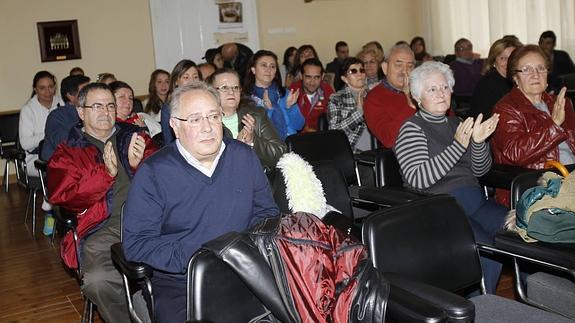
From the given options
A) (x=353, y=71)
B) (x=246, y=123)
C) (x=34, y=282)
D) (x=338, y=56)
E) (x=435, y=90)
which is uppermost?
(x=338, y=56)

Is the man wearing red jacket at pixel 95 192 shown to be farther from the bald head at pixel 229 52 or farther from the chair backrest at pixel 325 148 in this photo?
the bald head at pixel 229 52

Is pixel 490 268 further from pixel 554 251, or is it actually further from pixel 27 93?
pixel 27 93

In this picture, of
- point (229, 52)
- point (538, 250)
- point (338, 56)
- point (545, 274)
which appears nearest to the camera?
point (538, 250)

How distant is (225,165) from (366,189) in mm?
1005

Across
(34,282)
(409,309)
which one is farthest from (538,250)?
(34,282)

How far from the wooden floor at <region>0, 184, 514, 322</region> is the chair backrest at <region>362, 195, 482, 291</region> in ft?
4.18

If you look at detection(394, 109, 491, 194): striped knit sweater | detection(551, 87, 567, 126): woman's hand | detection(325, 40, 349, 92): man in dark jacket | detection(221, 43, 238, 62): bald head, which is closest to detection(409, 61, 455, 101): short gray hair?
detection(394, 109, 491, 194): striped knit sweater

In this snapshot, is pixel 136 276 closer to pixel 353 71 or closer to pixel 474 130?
pixel 474 130

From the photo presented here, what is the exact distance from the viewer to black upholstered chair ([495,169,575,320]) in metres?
2.23

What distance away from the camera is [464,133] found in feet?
10.1

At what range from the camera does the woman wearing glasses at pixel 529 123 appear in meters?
3.46

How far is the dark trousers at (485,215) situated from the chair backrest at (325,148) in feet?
2.89

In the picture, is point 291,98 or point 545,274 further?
point 291,98

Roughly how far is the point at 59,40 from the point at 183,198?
272 inches
